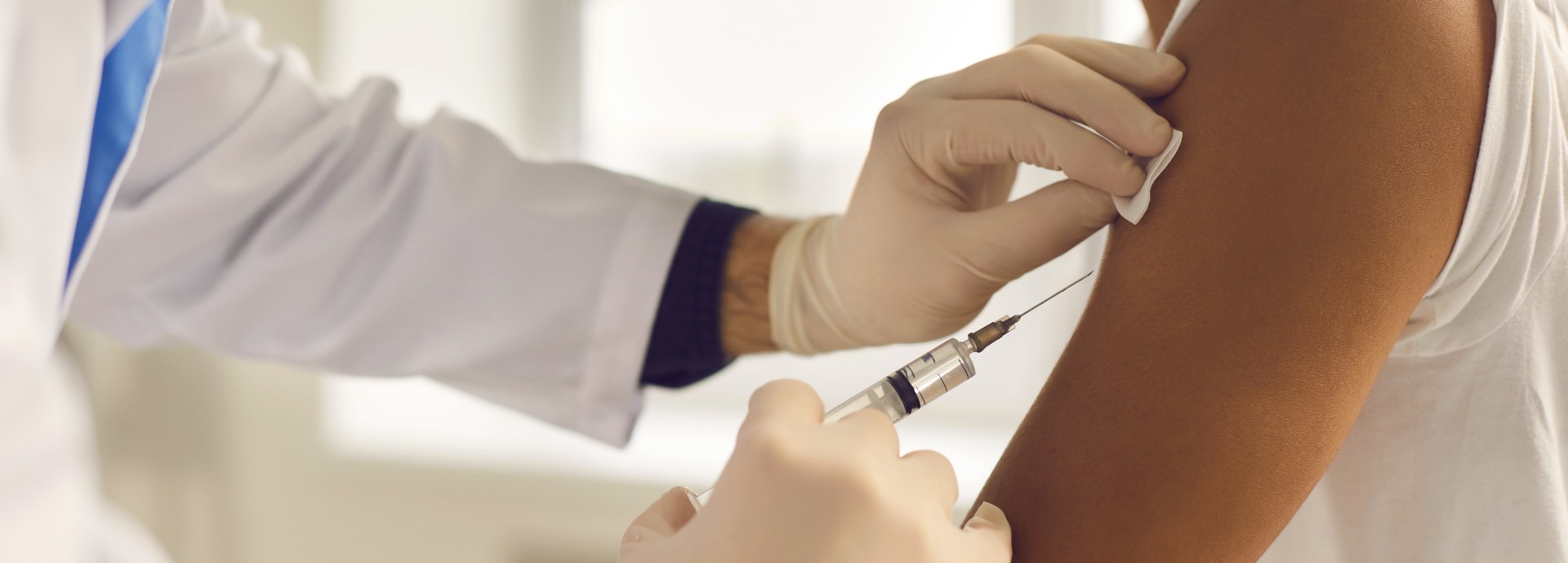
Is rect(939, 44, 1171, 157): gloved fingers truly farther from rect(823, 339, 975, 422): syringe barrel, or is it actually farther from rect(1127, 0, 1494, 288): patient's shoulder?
rect(823, 339, 975, 422): syringe barrel

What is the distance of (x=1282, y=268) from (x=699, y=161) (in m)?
1.60

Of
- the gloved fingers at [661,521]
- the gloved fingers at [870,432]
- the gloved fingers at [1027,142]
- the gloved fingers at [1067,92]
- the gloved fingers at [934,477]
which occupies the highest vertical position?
the gloved fingers at [1067,92]

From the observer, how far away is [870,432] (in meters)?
0.48

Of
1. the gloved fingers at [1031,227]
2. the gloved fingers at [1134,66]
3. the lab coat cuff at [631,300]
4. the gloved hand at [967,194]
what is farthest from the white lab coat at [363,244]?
the gloved fingers at [1134,66]

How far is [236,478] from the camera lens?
94.7 inches

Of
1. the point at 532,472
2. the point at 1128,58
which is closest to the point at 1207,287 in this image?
the point at 1128,58

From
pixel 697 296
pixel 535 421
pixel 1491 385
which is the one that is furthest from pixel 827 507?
pixel 535 421

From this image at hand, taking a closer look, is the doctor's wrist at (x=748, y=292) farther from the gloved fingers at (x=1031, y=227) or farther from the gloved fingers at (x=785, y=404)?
the gloved fingers at (x=785, y=404)

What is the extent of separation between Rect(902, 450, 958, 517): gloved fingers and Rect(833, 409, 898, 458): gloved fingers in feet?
0.04

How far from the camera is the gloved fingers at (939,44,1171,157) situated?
1.93ft

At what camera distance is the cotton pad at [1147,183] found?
569 mm

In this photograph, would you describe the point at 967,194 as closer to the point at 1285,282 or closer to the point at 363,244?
the point at 1285,282

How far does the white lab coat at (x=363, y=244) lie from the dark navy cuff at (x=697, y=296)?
0.06 ft

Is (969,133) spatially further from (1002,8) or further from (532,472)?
(532,472)
